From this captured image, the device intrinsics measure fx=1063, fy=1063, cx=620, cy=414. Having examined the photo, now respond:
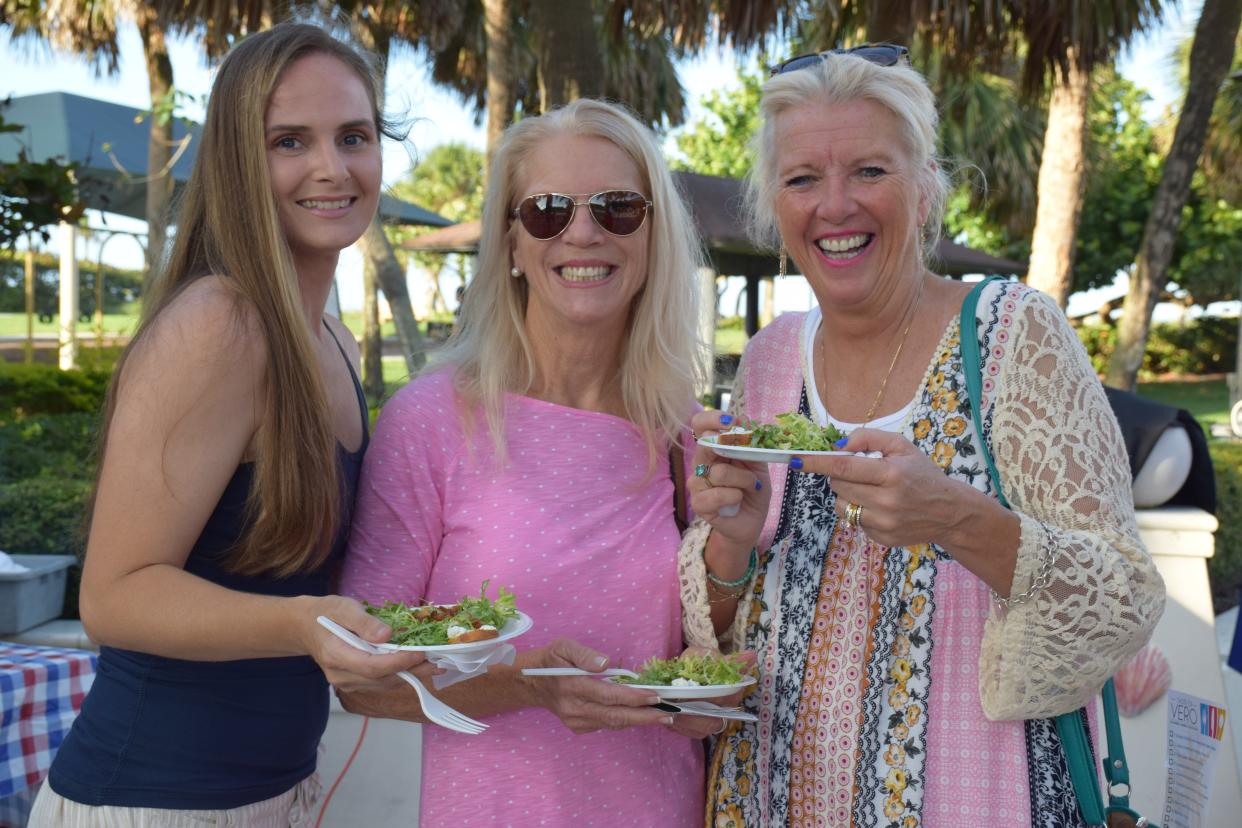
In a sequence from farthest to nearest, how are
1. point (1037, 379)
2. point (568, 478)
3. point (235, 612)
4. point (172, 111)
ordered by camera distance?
point (172, 111), point (568, 478), point (1037, 379), point (235, 612)

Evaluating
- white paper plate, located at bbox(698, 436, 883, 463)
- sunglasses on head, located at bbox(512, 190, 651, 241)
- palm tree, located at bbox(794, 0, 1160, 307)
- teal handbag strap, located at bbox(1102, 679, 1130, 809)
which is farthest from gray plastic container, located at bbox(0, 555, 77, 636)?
palm tree, located at bbox(794, 0, 1160, 307)

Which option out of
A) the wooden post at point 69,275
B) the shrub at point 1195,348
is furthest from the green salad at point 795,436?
the shrub at point 1195,348

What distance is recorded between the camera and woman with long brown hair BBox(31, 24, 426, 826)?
5.78ft

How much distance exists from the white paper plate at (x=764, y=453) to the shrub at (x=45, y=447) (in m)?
6.10

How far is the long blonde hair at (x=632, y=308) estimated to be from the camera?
2.41 metres

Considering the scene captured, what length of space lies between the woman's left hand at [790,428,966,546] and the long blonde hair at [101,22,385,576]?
878 millimetres

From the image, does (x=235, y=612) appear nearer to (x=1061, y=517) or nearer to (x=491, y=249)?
(x=491, y=249)

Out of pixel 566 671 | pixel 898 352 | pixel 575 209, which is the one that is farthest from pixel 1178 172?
pixel 566 671

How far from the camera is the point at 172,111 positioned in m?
10.7

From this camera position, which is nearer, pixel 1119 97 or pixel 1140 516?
pixel 1140 516

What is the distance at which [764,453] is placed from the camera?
69.6 inches

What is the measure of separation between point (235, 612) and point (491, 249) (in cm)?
108

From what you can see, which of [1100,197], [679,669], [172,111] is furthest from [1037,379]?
[1100,197]

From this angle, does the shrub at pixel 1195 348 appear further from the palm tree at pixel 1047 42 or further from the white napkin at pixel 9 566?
the white napkin at pixel 9 566
